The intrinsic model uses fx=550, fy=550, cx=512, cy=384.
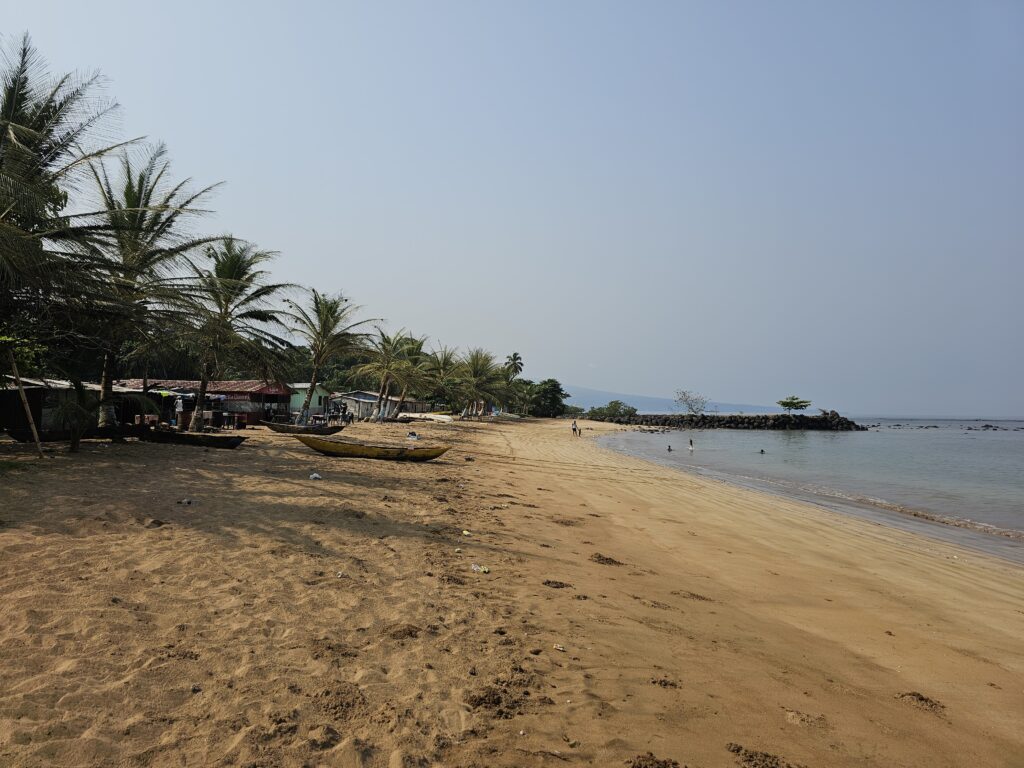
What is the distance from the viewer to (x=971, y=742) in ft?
12.8

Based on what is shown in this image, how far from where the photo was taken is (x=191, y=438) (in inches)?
567

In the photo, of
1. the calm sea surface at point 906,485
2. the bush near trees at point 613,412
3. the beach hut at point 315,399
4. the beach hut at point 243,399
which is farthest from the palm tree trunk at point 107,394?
the bush near trees at point 613,412

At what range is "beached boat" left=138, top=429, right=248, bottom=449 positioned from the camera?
1432 centimetres

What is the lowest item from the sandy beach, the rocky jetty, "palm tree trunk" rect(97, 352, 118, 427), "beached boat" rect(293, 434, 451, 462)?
the sandy beach

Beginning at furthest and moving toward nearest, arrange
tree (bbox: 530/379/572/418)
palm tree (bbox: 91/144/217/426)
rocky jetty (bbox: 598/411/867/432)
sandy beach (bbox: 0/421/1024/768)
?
tree (bbox: 530/379/572/418)
rocky jetty (bbox: 598/411/867/432)
palm tree (bbox: 91/144/217/426)
sandy beach (bbox: 0/421/1024/768)

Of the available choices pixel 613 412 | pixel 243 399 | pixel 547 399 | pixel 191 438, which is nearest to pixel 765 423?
pixel 613 412

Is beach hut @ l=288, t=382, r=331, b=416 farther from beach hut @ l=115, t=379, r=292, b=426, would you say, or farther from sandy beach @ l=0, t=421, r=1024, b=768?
sandy beach @ l=0, t=421, r=1024, b=768

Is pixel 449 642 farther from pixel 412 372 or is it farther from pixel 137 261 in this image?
pixel 412 372

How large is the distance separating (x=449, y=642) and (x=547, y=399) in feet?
274

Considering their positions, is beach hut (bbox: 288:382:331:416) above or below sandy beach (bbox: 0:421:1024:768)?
above

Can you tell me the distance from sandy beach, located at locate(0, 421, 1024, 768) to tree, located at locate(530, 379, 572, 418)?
254 ft

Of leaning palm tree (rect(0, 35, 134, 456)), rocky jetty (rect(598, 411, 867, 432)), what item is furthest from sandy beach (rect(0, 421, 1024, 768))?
rocky jetty (rect(598, 411, 867, 432))

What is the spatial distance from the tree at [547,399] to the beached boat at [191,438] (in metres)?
72.7

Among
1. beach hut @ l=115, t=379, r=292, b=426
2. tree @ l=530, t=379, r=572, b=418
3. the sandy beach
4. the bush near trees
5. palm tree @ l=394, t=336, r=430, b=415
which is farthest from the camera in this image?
the bush near trees
